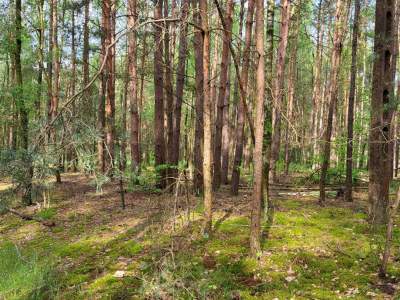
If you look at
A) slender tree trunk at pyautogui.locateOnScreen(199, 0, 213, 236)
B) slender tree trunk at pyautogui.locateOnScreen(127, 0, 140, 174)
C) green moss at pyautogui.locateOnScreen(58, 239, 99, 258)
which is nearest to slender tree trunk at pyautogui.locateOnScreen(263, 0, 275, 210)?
slender tree trunk at pyautogui.locateOnScreen(199, 0, 213, 236)

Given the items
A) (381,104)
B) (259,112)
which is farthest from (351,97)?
(259,112)

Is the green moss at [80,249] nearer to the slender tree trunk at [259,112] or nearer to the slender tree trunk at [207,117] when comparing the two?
the slender tree trunk at [207,117]

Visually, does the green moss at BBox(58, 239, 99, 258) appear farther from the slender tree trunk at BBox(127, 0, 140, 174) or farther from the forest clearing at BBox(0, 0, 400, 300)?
the slender tree trunk at BBox(127, 0, 140, 174)

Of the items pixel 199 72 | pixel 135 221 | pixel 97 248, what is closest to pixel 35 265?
pixel 97 248

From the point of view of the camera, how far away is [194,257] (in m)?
6.77

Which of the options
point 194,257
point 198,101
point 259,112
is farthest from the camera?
point 198,101

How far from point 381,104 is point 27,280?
795 centimetres

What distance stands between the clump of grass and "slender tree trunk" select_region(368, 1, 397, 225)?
6645 mm

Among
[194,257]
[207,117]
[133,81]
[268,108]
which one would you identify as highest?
[133,81]

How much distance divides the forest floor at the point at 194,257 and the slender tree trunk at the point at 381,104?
70 cm

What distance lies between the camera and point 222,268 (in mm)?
6293

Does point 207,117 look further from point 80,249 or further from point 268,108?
point 80,249

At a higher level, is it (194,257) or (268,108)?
(268,108)

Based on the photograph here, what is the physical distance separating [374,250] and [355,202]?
16.8ft
